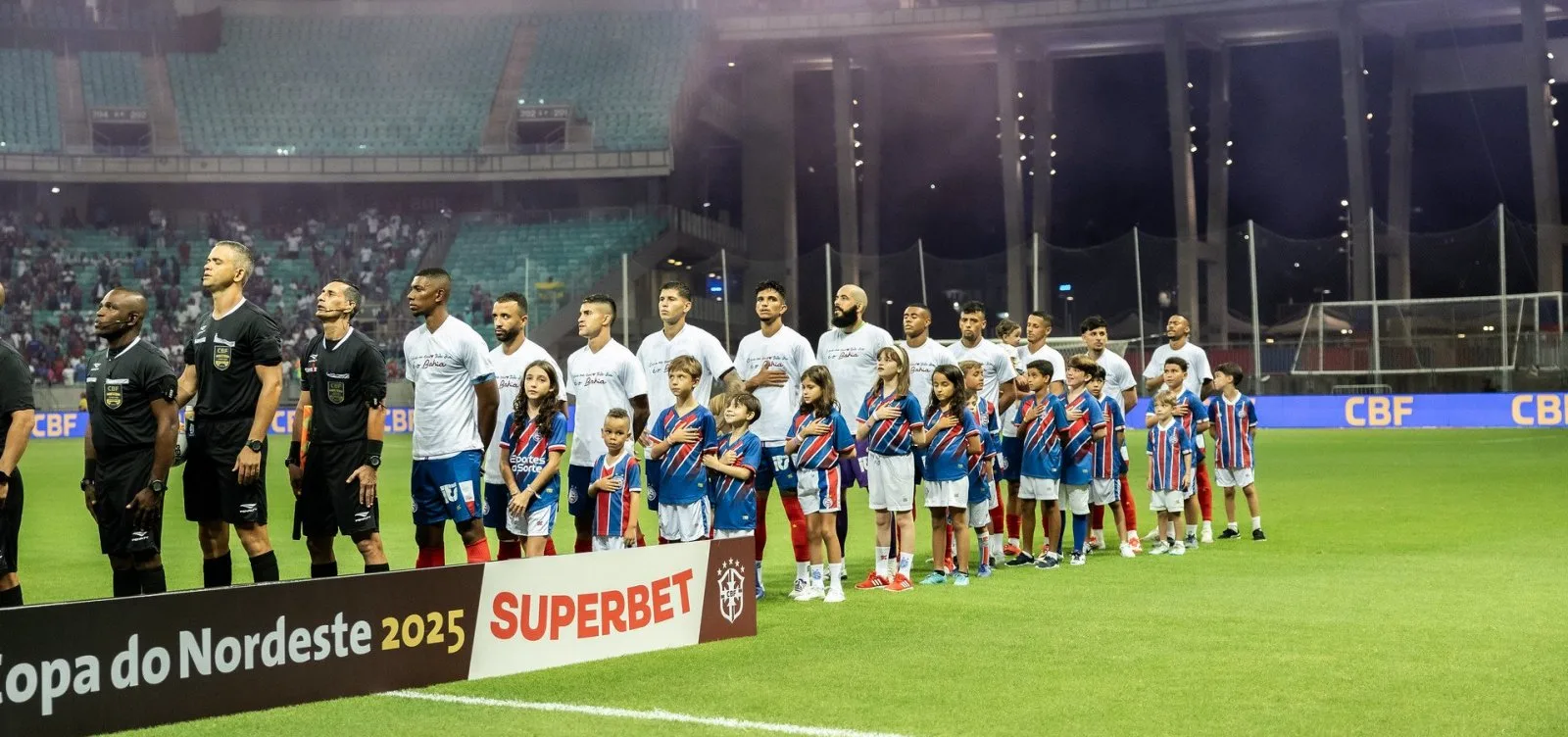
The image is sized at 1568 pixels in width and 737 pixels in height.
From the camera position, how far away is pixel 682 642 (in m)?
8.36

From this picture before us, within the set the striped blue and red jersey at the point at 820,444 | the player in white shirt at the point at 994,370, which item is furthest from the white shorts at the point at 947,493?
the player in white shirt at the point at 994,370

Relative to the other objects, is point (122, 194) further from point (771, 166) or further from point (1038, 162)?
point (1038, 162)

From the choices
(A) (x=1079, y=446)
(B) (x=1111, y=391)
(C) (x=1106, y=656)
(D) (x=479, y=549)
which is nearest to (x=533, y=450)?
(D) (x=479, y=549)

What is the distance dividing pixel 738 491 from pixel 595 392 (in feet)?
3.78

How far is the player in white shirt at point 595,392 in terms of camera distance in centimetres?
1019

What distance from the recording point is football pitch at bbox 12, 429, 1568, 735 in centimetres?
642

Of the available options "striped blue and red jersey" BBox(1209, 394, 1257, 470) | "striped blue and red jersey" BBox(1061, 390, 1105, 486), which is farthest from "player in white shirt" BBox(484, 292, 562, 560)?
"striped blue and red jersey" BBox(1209, 394, 1257, 470)

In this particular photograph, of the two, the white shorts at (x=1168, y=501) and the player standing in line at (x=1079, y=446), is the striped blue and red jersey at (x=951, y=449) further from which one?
the white shorts at (x=1168, y=501)

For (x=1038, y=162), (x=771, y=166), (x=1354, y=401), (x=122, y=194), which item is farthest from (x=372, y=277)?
(x=1354, y=401)

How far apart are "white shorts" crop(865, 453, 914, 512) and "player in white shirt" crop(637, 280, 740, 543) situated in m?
1.28

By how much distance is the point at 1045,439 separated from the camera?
12.4 meters

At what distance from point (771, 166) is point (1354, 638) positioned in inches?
1745

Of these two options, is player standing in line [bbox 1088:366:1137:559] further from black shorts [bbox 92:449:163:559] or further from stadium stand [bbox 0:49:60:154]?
stadium stand [bbox 0:49:60:154]

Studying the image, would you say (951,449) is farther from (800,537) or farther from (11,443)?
(11,443)
